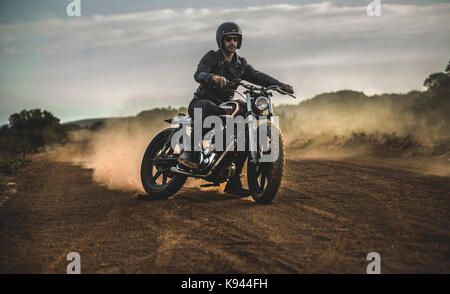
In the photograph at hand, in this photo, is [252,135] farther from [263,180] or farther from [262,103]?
[263,180]

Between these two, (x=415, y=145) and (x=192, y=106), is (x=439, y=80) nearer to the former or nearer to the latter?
(x=415, y=145)

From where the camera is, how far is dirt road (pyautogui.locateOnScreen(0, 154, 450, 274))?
11.5 feet

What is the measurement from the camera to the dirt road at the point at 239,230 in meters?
3.50

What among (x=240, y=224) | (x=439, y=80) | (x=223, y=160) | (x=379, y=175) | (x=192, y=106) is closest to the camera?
(x=240, y=224)

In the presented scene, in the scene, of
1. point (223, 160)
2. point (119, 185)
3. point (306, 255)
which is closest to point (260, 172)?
point (223, 160)

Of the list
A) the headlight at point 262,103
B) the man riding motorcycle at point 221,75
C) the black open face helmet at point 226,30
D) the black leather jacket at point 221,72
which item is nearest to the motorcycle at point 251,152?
the headlight at point 262,103

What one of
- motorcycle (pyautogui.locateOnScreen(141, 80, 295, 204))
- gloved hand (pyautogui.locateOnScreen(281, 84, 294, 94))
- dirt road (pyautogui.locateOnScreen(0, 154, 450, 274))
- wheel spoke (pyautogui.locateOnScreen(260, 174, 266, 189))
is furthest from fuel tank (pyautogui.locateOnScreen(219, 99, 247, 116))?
dirt road (pyautogui.locateOnScreen(0, 154, 450, 274))

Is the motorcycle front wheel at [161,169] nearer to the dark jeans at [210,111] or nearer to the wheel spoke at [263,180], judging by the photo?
the dark jeans at [210,111]

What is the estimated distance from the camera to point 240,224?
4.77 m

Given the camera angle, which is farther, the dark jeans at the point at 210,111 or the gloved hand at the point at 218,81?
the dark jeans at the point at 210,111

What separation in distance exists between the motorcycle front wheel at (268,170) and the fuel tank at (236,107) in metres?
0.41

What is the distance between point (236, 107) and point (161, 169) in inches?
73.4
